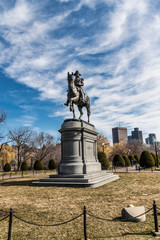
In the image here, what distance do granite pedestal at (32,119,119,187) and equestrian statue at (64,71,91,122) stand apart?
1550 millimetres

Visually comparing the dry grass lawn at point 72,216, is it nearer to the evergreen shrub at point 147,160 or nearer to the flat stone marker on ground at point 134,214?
the flat stone marker on ground at point 134,214

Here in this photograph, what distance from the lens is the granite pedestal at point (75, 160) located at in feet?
44.6

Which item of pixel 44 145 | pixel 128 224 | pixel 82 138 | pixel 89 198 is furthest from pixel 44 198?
pixel 44 145

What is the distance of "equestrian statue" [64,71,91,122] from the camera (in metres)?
16.6

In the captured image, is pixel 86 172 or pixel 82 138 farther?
pixel 82 138

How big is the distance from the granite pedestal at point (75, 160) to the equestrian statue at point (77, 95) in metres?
1.55

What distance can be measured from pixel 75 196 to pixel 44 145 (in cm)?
4515

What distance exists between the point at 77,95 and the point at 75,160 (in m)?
5.93

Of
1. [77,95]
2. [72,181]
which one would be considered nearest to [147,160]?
[77,95]

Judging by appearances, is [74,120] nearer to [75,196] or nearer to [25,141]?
[75,196]

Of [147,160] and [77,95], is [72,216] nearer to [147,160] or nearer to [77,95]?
[77,95]

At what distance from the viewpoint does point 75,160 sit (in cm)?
1494

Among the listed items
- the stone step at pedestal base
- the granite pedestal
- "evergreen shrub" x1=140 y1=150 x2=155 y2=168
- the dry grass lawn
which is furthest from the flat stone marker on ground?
"evergreen shrub" x1=140 y1=150 x2=155 y2=168

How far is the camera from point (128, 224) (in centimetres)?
581
